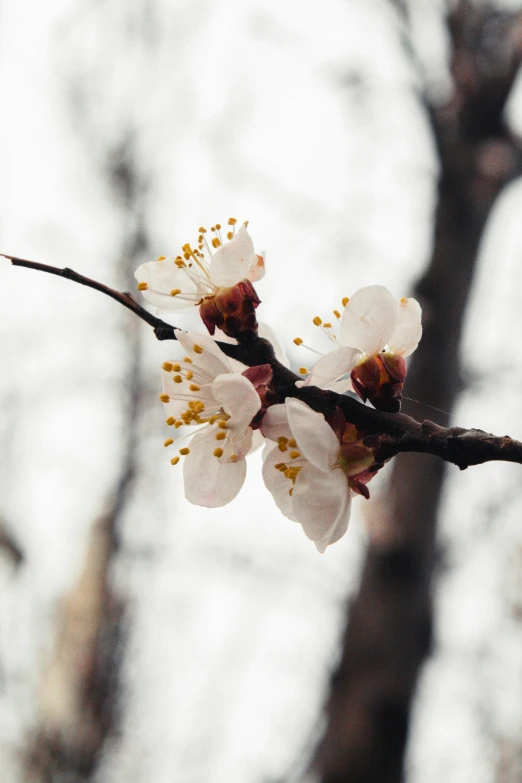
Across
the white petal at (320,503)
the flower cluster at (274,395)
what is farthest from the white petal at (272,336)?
the white petal at (320,503)

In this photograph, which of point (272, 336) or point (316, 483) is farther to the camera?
point (272, 336)

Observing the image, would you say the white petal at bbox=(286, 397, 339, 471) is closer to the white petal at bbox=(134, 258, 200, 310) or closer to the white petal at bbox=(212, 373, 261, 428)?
the white petal at bbox=(212, 373, 261, 428)

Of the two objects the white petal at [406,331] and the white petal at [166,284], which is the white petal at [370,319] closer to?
the white petal at [406,331]

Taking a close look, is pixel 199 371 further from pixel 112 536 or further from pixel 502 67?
pixel 112 536

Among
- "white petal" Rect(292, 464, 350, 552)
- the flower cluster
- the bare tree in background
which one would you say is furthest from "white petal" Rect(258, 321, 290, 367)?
the bare tree in background

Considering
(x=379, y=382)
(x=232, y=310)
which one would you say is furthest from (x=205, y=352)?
(x=379, y=382)

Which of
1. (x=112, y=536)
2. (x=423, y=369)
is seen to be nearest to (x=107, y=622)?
(x=112, y=536)

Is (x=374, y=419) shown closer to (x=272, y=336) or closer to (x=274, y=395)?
(x=274, y=395)

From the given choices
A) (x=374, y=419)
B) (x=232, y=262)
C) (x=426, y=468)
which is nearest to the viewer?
(x=374, y=419)
